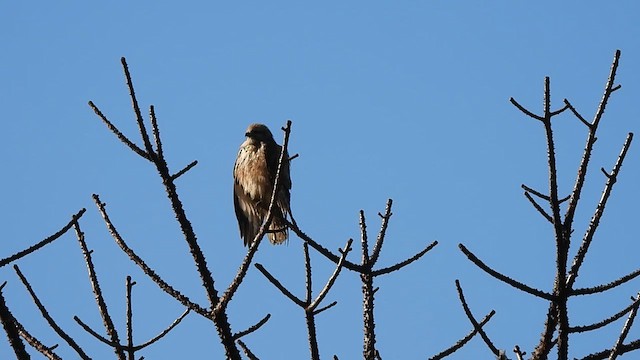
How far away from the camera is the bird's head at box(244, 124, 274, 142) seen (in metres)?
9.50

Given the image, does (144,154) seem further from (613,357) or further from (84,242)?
(613,357)

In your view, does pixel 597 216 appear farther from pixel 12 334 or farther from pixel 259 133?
pixel 259 133

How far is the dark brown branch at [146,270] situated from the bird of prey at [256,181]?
558 centimetres

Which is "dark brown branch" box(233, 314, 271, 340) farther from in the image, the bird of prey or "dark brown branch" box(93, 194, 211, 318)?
the bird of prey

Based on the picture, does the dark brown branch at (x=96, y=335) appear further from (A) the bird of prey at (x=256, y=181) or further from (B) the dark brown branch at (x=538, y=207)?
(A) the bird of prey at (x=256, y=181)

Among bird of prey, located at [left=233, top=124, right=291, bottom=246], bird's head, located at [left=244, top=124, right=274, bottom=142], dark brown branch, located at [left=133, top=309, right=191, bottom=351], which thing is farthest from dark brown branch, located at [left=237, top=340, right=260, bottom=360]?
bird's head, located at [left=244, top=124, right=274, bottom=142]

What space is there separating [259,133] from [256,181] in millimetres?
652

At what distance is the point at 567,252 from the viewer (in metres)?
2.74

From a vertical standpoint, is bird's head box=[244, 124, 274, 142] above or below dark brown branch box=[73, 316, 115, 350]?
above

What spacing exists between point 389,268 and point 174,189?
3.16 feet

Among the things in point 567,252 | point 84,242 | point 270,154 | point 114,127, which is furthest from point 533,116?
point 270,154

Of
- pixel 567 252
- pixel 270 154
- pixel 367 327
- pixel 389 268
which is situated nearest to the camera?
pixel 567 252

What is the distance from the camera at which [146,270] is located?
9.94ft

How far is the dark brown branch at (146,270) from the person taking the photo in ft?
9.50
